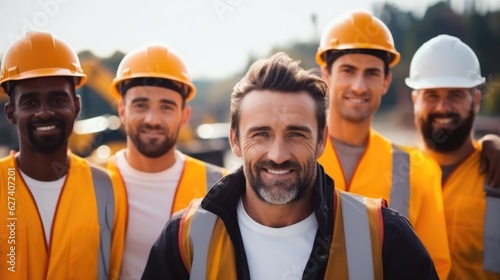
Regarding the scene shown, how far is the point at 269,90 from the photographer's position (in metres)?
2.80

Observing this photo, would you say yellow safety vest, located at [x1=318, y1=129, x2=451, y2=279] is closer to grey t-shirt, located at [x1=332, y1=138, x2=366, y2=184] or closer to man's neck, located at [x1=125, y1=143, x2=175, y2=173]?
grey t-shirt, located at [x1=332, y1=138, x2=366, y2=184]

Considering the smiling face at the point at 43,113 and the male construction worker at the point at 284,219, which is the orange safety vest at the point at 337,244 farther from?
the smiling face at the point at 43,113

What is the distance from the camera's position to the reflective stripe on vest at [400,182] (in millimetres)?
3541

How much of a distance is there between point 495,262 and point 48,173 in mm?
3045

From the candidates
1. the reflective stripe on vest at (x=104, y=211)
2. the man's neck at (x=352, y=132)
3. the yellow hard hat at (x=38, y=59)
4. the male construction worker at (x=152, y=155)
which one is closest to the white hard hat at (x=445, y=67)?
the man's neck at (x=352, y=132)

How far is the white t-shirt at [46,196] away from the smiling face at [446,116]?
2.67m

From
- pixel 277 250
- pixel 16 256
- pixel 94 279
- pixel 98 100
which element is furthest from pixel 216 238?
pixel 98 100

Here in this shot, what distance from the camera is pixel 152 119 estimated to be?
3949 millimetres

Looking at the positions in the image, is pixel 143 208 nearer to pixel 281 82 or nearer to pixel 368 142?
pixel 281 82

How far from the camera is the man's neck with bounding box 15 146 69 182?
348 cm

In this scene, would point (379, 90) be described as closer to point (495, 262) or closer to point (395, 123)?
point (495, 262)

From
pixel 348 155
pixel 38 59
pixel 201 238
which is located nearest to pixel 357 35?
pixel 348 155

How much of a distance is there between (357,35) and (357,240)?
6.33 feet

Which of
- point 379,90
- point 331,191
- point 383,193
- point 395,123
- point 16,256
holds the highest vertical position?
point 379,90
